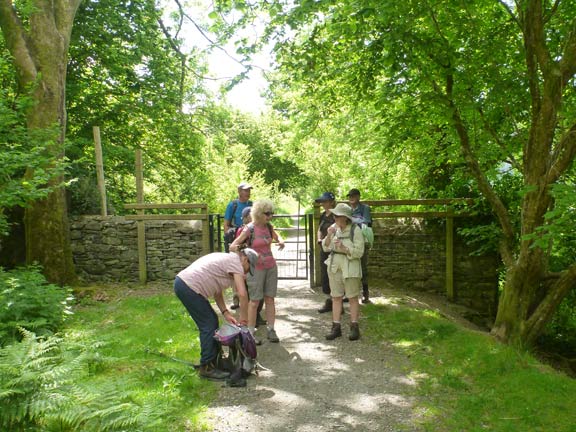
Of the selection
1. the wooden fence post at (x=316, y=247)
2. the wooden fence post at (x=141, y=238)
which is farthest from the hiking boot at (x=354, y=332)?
the wooden fence post at (x=141, y=238)

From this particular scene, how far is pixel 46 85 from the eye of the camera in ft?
30.9

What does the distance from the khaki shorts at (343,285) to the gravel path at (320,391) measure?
2.25ft

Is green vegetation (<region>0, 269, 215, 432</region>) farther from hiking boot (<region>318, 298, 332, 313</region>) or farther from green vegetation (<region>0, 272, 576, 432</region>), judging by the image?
hiking boot (<region>318, 298, 332, 313</region>)

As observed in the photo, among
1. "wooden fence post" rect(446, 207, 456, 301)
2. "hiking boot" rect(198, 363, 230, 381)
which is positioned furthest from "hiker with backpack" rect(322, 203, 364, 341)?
"wooden fence post" rect(446, 207, 456, 301)

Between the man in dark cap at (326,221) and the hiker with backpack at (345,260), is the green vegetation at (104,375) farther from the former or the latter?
the man in dark cap at (326,221)

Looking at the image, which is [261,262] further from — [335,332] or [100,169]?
[100,169]

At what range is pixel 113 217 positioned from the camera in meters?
11.1

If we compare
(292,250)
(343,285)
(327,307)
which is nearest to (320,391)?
(343,285)

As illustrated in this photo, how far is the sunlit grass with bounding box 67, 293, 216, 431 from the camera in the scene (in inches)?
182

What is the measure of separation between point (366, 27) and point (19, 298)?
6.26 metres

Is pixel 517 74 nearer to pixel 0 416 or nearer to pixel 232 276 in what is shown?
pixel 232 276

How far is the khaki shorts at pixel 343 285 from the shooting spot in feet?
21.4

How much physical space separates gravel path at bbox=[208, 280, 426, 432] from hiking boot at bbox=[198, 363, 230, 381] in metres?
0.21

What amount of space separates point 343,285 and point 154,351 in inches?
101
